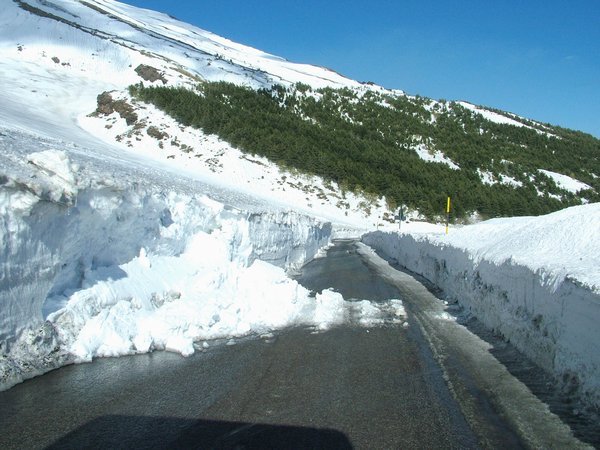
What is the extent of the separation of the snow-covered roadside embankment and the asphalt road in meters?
0.52

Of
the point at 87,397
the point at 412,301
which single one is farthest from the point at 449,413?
the point at 412,301

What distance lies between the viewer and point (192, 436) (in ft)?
13.5

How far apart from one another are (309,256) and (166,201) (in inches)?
559

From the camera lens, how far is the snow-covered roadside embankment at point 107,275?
5719 mm

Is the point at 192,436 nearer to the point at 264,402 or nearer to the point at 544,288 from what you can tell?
the point at 264,402

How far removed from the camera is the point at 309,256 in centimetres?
2341

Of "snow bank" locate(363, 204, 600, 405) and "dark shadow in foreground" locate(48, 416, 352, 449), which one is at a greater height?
"snow bank" locate(363, 204, 600, 405)

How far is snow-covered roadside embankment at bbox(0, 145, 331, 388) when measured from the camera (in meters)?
5.72

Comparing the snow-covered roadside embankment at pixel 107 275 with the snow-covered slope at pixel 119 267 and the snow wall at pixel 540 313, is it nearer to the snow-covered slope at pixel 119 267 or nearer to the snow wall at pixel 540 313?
the snow-covered slope at pixel 119 267

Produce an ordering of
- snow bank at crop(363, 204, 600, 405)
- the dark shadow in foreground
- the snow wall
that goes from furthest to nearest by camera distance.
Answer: snow bank at crop(363, 204, 600, 405) → the snow wall → the dark shadow in foreground

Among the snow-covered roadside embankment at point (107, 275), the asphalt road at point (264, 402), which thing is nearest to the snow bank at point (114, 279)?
the snow-covered roadside embankment at point (107, 275)

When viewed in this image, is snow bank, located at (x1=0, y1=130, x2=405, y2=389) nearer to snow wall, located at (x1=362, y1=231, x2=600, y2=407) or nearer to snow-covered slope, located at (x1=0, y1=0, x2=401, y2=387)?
snow-covered slope, located at (x1=0, y1=0, x2=401, y2=387)

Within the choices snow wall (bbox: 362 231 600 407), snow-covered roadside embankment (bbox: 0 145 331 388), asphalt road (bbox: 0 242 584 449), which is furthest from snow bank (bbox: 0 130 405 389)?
snow wall (bbox: 362 231 600 407)

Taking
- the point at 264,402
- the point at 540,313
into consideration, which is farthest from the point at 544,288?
the point at 264,402
